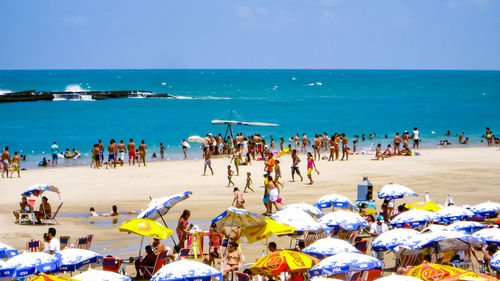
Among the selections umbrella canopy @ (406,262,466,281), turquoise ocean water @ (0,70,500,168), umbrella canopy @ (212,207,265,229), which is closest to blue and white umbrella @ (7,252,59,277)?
umbrella canopy @ (212,207,265,229)

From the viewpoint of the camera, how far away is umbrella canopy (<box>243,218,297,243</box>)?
48.3 ft

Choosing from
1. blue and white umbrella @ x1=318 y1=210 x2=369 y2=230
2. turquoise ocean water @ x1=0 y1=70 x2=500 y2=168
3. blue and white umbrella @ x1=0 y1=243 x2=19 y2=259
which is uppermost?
turquoise ocean water @ x1=0 y1=70 x2=500 y2=168

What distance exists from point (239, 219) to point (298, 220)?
129 centimetres

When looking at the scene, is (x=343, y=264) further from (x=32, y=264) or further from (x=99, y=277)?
(x=32, y=264)

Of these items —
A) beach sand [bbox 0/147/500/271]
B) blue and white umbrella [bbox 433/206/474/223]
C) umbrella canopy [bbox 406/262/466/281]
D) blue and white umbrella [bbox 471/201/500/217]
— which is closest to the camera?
umbrella canopy [bbox 406/262/466/281]

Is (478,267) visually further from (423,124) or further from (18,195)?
(423,124)

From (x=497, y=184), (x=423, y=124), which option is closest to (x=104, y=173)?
(x=497, y=184)

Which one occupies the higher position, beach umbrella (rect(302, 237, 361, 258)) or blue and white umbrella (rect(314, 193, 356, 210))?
blue and white umbrella (rect(314, 193, 356, 210))

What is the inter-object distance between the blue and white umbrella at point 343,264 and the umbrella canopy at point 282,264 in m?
0.20

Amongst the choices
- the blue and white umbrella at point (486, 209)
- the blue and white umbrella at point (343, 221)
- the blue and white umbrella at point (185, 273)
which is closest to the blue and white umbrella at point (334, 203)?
the blue and white umbrella at point (343, 221)

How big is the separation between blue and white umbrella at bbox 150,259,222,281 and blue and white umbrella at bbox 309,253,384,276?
5.83ft

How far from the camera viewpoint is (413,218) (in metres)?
15.9

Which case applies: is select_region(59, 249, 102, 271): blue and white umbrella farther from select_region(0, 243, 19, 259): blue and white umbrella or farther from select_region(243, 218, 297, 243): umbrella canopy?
select_region(243, 218, 297, 243): umbrella canopy

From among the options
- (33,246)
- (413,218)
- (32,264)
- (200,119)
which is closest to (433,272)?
(413,218)
